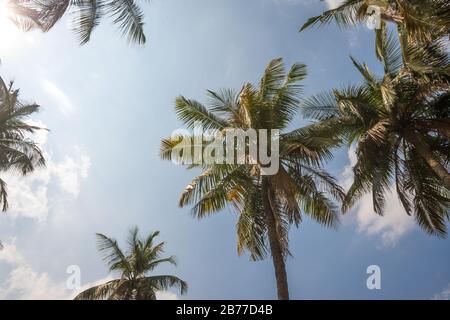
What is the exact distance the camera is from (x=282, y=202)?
1158cm

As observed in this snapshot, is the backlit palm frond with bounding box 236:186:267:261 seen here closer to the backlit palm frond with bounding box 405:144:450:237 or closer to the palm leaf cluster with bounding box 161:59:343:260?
the palm leaf cluster with bounding box 161:59:343:260

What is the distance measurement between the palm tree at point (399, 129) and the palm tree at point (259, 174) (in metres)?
1.24

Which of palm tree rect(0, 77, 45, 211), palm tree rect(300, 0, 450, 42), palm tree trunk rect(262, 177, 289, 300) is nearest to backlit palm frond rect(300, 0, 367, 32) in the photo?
palm tree rect(300, 0, 450, 42)

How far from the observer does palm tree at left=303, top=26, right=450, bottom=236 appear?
11.1m

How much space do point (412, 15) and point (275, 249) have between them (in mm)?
6976

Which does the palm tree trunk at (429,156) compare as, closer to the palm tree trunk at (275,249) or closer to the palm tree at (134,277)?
the palm tree trunk at (275,249)

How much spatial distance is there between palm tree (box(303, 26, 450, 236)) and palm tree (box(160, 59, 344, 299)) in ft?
4.05

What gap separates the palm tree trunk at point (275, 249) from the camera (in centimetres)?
927

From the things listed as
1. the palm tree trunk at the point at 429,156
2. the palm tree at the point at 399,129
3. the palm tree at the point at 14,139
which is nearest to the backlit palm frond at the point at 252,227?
the palm tree at the point at 399,129

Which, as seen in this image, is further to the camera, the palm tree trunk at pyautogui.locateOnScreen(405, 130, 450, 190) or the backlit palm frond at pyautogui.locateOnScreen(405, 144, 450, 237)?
the backlit palm frond at pyautogui.locateOnScreen(405, 144, 450, 237)
